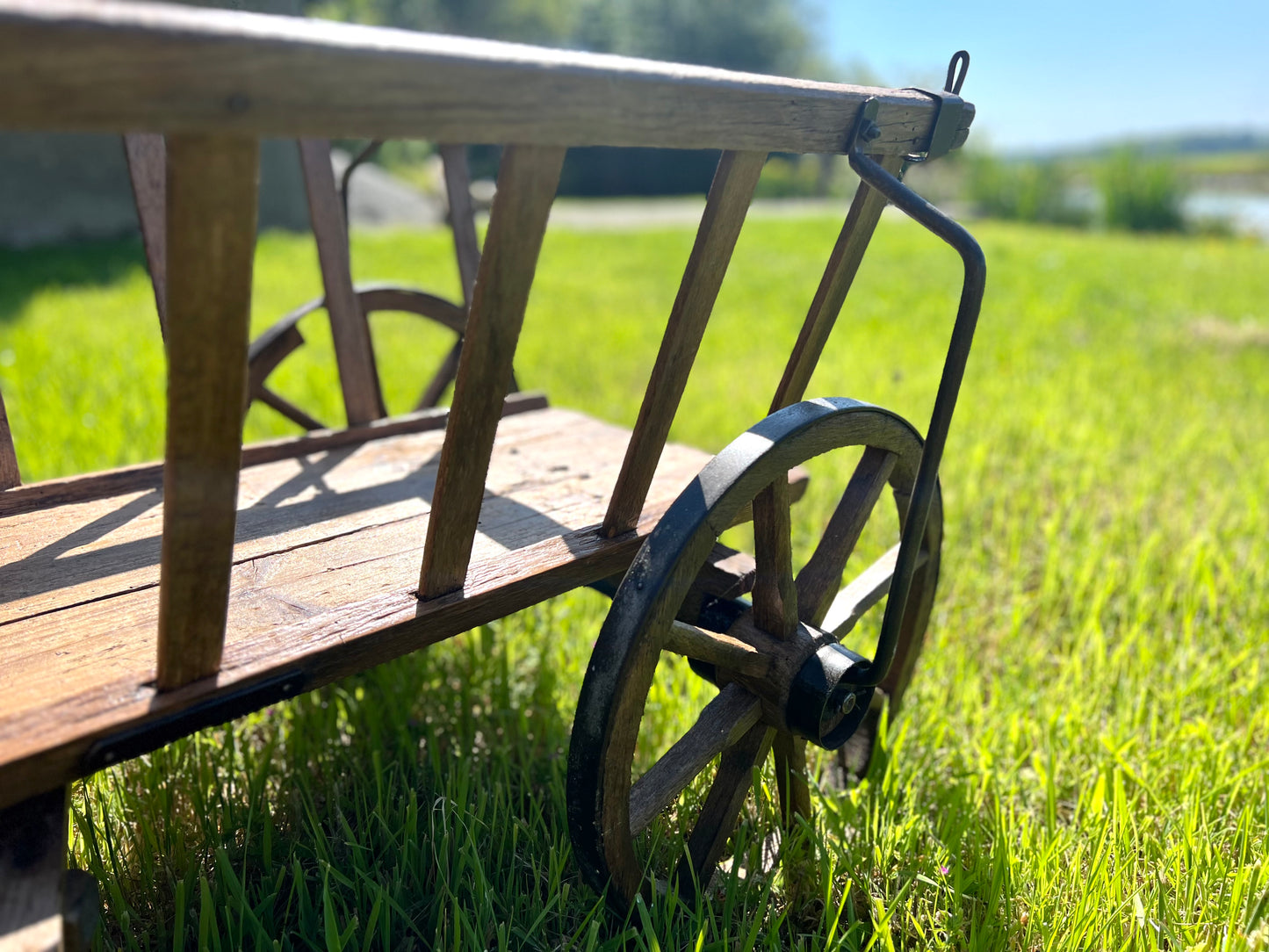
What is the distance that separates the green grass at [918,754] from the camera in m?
1.47

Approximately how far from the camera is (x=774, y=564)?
1434 mm

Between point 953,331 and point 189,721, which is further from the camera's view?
point 953,331

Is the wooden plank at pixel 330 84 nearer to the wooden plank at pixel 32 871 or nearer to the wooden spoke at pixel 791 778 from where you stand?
the wooden plank at pixel 32 871

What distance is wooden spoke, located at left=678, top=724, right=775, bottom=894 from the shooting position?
4.92 ft

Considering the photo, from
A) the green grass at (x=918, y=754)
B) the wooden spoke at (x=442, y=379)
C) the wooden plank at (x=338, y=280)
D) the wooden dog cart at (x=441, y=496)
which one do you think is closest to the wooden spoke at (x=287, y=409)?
the wooden plank at (x=338, y=280)

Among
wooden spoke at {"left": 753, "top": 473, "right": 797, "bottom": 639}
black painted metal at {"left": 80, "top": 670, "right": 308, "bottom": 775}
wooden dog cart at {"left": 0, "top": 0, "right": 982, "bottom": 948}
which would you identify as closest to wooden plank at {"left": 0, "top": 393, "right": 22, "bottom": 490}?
wooden dog cart at {"left": 0, "top": 0, "right": 982, "bottom": 948}

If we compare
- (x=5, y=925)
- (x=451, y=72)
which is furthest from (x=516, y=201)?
(x=5, y=925)

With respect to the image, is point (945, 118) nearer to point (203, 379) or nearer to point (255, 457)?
point (203, 379)

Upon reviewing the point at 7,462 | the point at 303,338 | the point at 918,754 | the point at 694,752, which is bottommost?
the point at 918,754

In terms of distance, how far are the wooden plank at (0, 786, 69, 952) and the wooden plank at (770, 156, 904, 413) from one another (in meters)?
1.06

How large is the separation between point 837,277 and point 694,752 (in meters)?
0.75

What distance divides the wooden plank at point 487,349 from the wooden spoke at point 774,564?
44cm

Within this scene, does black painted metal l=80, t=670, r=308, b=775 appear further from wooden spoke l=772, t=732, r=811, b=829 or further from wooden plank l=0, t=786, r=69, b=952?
wooden spoke l=772, t=732, r=811, b=829

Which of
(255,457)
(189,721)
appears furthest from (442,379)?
(189,721)
